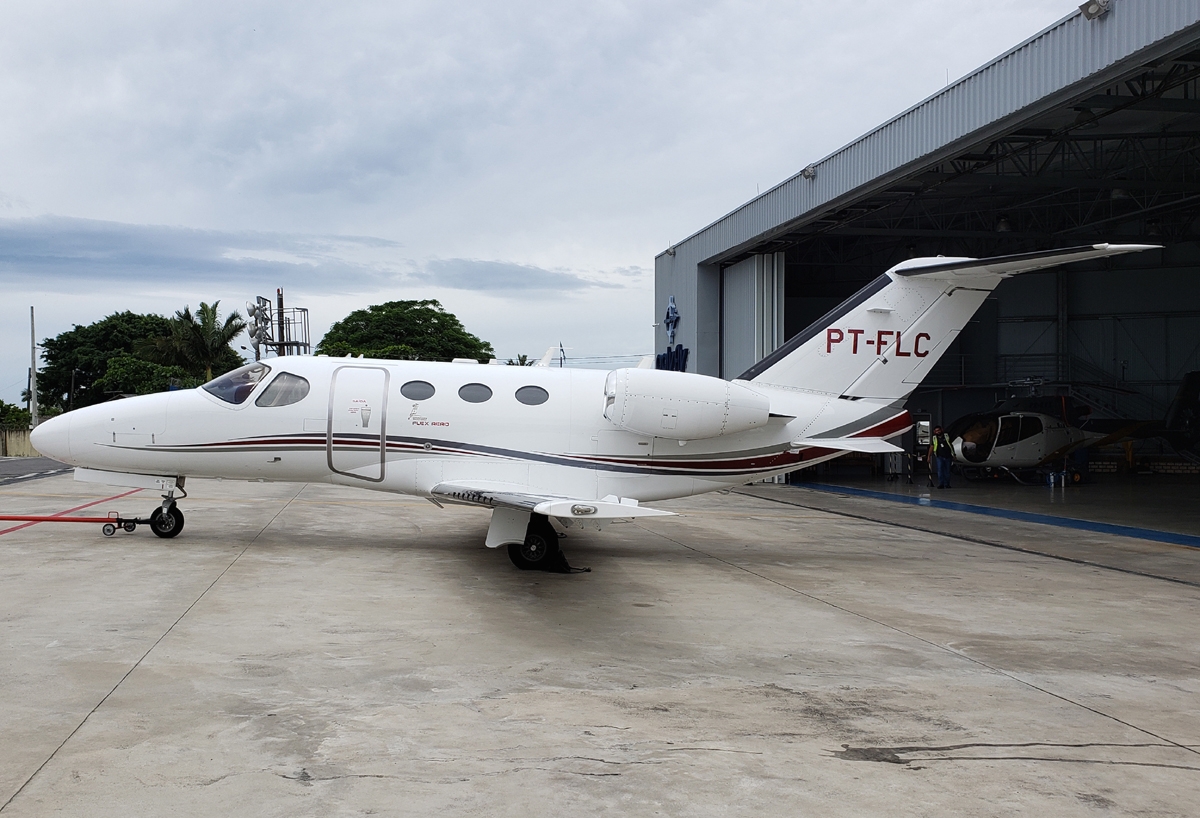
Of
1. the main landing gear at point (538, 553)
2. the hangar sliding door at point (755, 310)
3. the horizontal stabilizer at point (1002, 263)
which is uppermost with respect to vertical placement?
the hangar sliding door at point (755, 310)

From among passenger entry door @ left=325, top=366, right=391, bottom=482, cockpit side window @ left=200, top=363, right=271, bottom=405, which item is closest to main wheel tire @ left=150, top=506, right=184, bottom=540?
cockpit side window @ left=200, top=363, right=271, bottom=405

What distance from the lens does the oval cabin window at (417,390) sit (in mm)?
11648

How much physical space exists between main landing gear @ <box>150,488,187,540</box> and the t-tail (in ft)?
27.7

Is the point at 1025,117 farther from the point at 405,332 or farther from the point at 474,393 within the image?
the point at 405,332

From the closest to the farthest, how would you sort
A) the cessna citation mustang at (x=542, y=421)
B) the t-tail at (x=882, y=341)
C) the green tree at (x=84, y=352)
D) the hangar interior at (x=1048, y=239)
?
the cessna citation mustang at (x=542, y=421), the t-tail at (x=882, y=341), the hangar interior at (x=1048, y=239), the green tree at (x=84, y=352)

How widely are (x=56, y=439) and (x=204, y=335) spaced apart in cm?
5210

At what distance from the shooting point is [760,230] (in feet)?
84.6

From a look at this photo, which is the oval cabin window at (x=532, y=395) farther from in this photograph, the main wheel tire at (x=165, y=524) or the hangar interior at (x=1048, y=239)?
the hangar interior at (x=1048, y=239)

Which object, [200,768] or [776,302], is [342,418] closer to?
[200,768]

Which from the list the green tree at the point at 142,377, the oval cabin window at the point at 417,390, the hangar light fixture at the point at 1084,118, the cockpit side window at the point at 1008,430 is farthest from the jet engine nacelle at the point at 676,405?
the green tree at the point at 142,377

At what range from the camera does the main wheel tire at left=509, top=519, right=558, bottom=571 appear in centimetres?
1091

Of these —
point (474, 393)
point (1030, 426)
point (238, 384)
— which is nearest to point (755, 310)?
point (1030, 426)

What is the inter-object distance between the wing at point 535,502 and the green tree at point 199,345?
52.5 meters

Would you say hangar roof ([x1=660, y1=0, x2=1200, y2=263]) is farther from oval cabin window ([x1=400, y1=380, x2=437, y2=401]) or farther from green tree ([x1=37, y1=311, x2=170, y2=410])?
green tree ([x1=37, y1=311, x2=170, y2=410])
